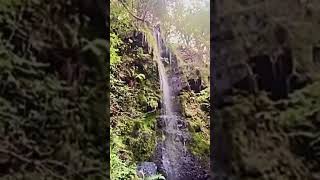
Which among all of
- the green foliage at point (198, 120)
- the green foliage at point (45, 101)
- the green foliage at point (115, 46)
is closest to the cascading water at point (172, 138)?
the green foliage at point (198, 120)

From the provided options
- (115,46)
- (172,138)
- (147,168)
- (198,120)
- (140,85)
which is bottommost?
(147,168)

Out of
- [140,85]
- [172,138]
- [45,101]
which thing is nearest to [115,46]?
[140,85]

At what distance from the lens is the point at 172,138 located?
293cm

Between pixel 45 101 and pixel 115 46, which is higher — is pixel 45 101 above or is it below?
below

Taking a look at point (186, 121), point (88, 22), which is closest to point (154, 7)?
point (186, 121)

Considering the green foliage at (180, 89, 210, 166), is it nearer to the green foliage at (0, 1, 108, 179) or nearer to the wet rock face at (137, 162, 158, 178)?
the wet rock face at (137, 162, 158, 178)

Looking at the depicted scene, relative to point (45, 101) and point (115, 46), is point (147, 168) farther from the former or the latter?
point (45, 101)

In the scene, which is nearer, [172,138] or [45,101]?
[45,101]

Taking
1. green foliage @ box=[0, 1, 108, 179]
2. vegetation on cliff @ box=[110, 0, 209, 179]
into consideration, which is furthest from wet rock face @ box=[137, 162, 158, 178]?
green foliage @ box=[0, 1, 108, 179]

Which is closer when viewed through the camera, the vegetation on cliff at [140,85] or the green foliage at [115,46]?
the vegetation on cliff at [140,85]

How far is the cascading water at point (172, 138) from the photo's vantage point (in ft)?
9.50

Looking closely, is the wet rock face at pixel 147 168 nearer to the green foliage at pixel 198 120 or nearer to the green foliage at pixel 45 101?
the green foliage at pixel 198 120

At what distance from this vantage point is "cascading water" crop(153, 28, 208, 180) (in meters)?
2.90

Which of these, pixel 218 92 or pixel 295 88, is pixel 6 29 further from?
pixel 295 88
